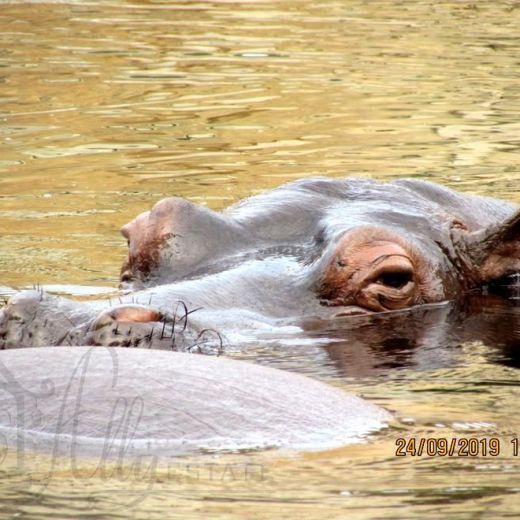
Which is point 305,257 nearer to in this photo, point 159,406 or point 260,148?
point 159,406

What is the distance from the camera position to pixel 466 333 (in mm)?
6477

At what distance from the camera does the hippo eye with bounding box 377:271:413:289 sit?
6.53 meters

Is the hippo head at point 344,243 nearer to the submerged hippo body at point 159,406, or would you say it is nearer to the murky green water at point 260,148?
the murky green water at point 260,148

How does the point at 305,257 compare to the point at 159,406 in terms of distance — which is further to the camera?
the point at 305,257

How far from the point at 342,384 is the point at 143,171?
629 cm

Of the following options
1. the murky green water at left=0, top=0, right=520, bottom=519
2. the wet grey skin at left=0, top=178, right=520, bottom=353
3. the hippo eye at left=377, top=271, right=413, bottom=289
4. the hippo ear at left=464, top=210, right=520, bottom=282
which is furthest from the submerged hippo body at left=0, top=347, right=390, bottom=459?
the hippo ear at left=464, top=210, right=520, bottom=282

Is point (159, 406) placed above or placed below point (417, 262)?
above
